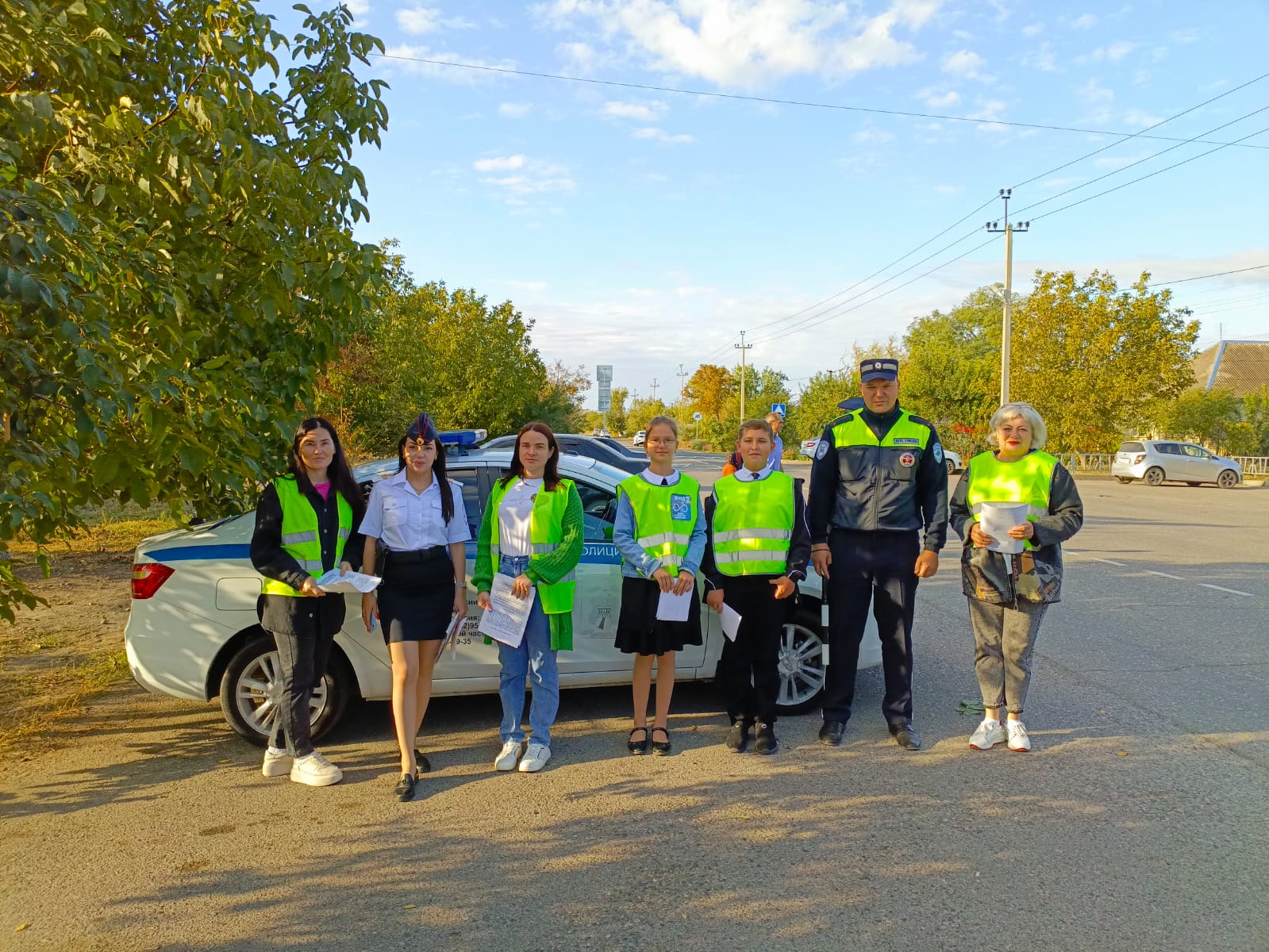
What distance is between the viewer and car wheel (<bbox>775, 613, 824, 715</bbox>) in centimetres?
547

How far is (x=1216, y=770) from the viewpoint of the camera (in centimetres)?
458

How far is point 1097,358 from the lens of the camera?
35594mm

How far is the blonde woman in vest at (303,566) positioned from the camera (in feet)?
14.3

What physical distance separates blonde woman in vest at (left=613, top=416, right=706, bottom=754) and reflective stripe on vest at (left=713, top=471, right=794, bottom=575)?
193mm

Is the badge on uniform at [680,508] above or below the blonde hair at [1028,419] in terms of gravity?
below

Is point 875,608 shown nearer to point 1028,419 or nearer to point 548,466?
point 1028,419

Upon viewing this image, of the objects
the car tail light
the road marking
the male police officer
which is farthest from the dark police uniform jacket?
the road marking

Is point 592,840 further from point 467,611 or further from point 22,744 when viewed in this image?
point 22,744

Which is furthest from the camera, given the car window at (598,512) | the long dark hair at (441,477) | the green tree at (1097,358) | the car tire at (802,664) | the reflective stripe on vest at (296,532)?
the green tree at (1097,358)

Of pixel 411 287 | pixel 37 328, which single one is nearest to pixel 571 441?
pixel 37 328

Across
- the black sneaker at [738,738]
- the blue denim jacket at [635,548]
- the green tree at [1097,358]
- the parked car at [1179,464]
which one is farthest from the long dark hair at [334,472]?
the green tree at [1097,358]

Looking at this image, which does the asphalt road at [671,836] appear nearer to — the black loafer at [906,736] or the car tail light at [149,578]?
the black loafer at [906,736]

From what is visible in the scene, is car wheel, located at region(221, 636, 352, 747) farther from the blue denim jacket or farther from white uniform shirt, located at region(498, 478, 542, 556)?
the blue denim jacket

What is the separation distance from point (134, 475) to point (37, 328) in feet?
4.23
